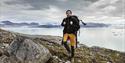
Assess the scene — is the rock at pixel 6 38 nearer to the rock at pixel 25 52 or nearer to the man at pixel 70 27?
the rock at pixel 25 52

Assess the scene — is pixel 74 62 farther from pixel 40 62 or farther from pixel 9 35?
pixel 9 35

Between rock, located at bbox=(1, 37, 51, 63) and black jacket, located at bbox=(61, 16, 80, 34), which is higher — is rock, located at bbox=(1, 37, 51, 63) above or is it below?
below

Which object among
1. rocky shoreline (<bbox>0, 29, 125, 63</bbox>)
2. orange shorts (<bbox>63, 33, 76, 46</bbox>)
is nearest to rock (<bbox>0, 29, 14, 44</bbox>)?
rocky shoreline (<bbox>0, 29, 125, 63</bbox>)

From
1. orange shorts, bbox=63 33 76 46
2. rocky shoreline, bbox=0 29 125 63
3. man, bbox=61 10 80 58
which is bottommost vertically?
rocky shoreline, bbox=0 29 125 63

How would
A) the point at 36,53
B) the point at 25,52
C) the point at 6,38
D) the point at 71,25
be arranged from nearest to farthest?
the point at 36,53 < the point at 25,52 < the point at 71,25 < the point at 6,38

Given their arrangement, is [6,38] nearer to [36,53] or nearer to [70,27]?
[70,27]

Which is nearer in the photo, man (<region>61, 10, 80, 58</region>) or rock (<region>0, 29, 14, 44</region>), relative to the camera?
man (<region>61, 10, 80, 58</region>)

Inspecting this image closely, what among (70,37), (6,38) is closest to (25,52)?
(70,37)

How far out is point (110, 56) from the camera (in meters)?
35.7

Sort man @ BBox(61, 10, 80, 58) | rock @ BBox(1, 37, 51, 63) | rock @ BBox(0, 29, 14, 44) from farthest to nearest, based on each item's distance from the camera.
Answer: rock @ BBox(0, 29, 14, 44) → man @ BBox(61, 10, 80, 58) → rock @ BBox(1, 37, 51, 63)

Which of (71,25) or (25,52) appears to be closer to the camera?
(25,52)

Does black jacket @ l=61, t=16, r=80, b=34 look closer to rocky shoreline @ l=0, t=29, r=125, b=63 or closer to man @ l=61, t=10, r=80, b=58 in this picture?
man @ l=61, t=10, r=80, b=58

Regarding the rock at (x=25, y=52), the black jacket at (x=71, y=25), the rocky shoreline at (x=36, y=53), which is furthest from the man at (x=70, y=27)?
the rock at (x=25, y=52)

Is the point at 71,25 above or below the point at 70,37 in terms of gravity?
above
